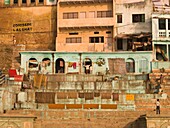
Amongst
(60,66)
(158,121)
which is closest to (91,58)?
(60,66)

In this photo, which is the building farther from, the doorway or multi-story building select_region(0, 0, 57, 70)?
multi-story building select_region(0, 0, 57, 70)

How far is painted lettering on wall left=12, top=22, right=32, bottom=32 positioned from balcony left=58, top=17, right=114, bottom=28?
3554 mm

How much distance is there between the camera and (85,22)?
4062 cm

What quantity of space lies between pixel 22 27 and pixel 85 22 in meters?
6.90

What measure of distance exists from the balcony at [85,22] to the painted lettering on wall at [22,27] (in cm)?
355

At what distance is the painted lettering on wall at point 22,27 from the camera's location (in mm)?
42375

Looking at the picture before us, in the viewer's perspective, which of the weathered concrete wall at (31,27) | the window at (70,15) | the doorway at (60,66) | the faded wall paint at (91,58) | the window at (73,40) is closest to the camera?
the faded wall paint at (91,58)

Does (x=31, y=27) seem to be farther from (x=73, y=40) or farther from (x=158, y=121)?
(x=158, y=121)

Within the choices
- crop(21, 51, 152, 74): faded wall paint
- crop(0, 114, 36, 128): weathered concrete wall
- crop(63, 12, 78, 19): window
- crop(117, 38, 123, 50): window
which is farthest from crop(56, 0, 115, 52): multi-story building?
crop(0, 114, 36, 128): weathered concrete wall

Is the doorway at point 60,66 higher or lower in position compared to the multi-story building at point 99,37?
lower

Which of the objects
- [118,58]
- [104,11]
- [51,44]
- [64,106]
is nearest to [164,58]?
[118,58]

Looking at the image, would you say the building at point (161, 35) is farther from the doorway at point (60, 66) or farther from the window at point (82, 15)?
the doorway at point (60, 66)

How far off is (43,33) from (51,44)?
1.45 metres

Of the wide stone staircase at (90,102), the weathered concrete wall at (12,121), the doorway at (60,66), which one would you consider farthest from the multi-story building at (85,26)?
the weathered concrete wall at (12,121)
